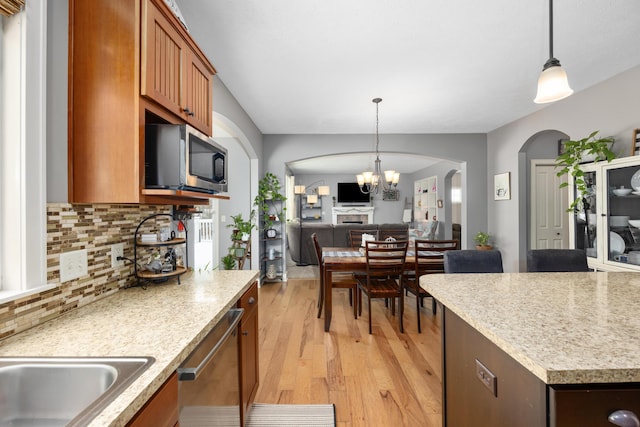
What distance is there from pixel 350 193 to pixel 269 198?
6.34 meters

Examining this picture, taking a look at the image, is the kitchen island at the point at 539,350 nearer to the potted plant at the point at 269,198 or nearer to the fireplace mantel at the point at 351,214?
the potted plant at the point at 269,198

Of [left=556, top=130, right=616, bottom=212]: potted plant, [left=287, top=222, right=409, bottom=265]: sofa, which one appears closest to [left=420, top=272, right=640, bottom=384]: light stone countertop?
[left=556, top=130, right=616, bottom=212]: potted plant

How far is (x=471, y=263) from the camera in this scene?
2.09 m

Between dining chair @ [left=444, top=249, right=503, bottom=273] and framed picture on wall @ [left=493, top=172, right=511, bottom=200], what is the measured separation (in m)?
3.14

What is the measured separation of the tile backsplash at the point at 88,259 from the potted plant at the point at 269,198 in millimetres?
3162

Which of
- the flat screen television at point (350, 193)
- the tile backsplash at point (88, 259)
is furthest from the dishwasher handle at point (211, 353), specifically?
the flat screen television at point (350, 193)

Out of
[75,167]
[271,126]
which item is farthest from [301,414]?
[271,126]

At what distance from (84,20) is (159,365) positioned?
1355mm

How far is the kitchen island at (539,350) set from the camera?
0.76m

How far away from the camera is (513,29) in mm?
2262

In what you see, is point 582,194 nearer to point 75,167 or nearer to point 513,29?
point 513,29

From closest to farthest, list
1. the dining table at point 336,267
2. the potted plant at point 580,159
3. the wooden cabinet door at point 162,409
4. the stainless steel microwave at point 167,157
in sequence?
the wooden cabinet door at point 162,409
the stainless steel microwave at point 167,157
the potted plant at point 580,159
the dining table at point 336,267

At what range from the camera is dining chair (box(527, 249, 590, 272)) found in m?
2.11

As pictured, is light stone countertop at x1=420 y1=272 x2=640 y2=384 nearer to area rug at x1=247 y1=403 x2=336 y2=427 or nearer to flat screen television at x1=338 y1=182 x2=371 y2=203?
area rug at x1=247 y1=403 x2=336 y2=427
